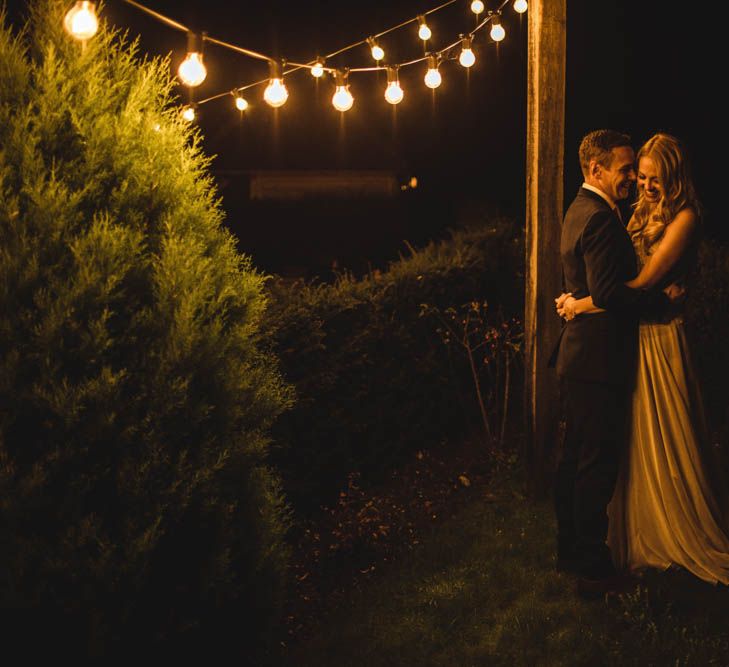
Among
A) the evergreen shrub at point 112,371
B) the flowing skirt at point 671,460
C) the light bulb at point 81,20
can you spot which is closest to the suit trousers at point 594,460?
the flowing skirt at point 671,460

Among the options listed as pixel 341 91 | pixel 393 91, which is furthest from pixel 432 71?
pixel 341 91

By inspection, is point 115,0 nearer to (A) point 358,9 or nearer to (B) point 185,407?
(B) point 185,407

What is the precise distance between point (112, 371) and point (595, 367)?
233 centimetres

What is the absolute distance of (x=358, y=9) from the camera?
20016 millimetres

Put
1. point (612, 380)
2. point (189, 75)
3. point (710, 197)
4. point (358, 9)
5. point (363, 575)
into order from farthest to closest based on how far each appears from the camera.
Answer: point (358, 9)
point (710, 197)
point (363, 575)
point (612, 380)
point (189, 75)

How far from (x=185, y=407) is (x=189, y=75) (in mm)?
1615

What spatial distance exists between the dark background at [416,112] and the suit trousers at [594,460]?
1089 centimetres

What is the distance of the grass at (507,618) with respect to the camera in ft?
11.1

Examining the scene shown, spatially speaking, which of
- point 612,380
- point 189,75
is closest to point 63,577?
point 189,75

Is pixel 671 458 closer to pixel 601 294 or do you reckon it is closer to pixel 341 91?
pixel 601 294

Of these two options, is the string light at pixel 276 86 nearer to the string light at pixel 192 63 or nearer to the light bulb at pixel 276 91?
the light bulb at pixel 276 91

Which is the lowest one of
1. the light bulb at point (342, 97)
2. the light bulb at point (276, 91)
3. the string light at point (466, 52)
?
the light bulb at point (276, 91)

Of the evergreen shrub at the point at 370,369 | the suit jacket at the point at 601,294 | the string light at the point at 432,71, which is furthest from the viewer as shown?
the string light at the point at 432,71

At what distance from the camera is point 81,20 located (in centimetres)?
262
